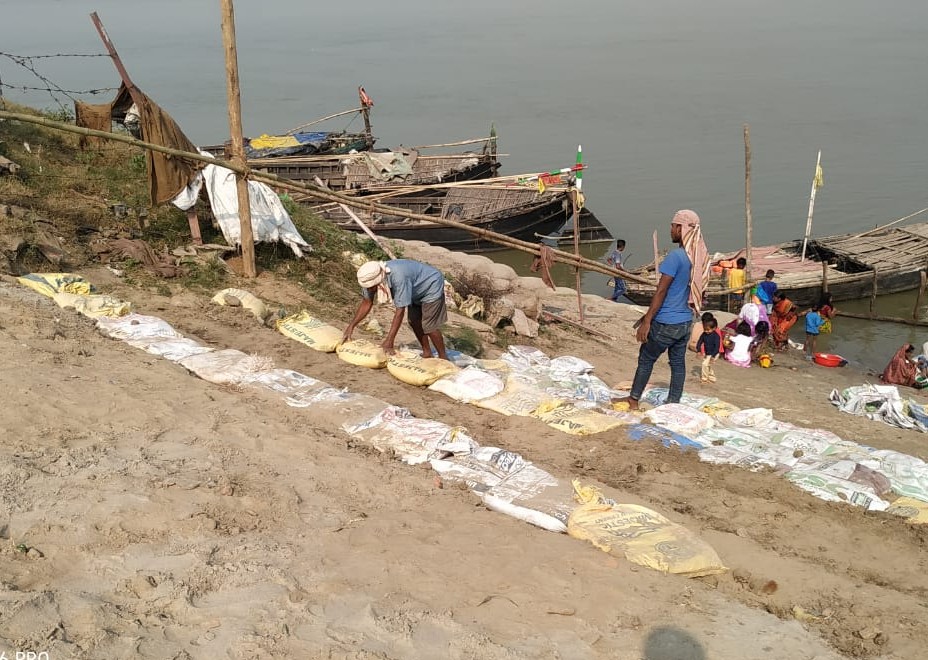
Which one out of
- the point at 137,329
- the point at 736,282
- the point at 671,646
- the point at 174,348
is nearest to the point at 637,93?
the point at 736,282

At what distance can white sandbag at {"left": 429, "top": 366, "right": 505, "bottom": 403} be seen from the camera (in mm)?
5355

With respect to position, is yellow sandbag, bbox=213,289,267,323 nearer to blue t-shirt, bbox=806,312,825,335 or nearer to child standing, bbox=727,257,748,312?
blue t-shirt, bbox=806,312,825,335

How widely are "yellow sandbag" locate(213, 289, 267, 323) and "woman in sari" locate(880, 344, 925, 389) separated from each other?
20.8ft

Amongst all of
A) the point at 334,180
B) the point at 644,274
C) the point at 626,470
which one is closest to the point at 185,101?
the point at 334,180

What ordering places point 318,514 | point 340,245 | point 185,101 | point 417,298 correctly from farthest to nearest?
point 185,101, point 340,245, point 417,298, point 318,514

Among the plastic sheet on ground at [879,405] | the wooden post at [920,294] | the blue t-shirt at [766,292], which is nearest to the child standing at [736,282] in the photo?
the blue t-shirt at [766,292]

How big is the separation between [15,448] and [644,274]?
32.0ft

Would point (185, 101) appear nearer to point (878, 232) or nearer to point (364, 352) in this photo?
point (878, 232)

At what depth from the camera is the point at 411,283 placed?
5559 mm

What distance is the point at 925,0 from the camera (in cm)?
5294

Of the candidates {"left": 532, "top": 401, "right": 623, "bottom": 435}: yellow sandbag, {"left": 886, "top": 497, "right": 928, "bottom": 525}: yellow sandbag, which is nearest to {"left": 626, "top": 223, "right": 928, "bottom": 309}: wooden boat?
{"left": 532, "top": 401, "right": 623, "bottom": 435}: yellow sandbag

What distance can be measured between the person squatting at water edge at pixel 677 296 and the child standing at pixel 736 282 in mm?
5750

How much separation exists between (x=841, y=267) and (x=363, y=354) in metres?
9.45

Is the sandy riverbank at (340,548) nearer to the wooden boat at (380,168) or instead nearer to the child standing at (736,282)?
the child standing at (736,282)
